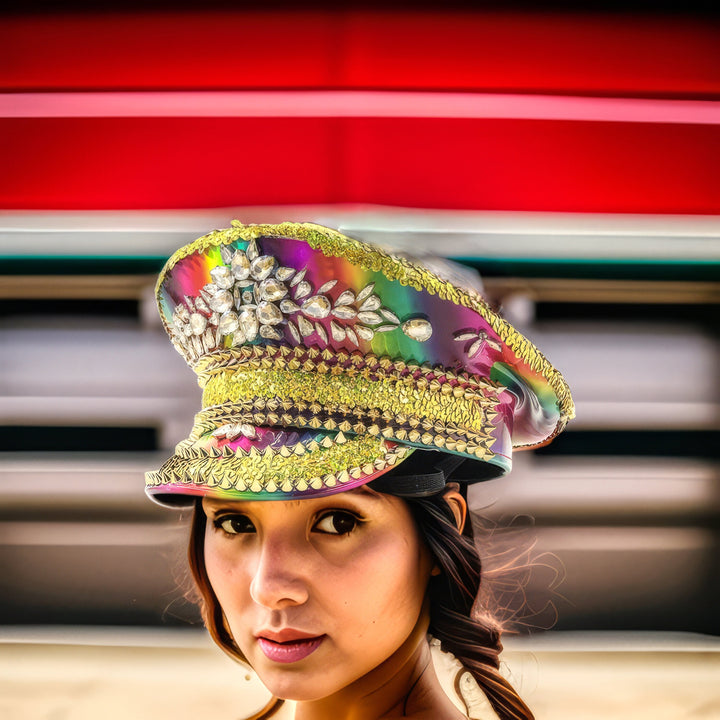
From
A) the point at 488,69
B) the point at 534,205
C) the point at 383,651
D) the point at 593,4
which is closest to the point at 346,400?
the point at 383,651

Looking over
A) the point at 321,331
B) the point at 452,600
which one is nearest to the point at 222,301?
the point at 321,331

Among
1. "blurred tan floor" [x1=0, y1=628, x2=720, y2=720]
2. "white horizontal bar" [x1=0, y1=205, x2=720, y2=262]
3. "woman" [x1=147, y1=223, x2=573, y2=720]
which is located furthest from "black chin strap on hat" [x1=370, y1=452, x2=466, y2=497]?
"blurred tan floor" [x1=0, y1=628, x2=720, y2=720]

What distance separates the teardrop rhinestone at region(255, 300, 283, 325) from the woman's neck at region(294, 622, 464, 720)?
52 cm

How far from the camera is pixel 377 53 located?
1487 mm

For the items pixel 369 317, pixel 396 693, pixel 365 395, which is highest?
pixel 369 317

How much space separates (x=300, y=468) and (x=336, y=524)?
125 millimetres

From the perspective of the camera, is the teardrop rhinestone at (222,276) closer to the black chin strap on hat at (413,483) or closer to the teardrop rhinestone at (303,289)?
the teardrop rhinestone at (303,289)

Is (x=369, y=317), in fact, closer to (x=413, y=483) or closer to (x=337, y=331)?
(x=337, y=331)

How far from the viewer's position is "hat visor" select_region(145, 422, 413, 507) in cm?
94

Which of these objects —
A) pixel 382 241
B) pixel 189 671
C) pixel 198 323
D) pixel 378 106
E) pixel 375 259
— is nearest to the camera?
pixel 375 259

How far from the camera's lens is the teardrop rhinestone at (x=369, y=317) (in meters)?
0.96

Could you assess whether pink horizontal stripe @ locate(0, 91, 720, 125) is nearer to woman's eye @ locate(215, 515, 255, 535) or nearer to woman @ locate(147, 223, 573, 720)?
woman @ locate(147, 223, 573, 720)

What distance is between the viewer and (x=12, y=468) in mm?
2066

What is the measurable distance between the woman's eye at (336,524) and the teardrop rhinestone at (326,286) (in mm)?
303
